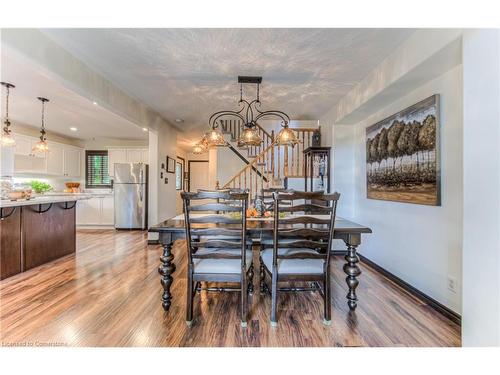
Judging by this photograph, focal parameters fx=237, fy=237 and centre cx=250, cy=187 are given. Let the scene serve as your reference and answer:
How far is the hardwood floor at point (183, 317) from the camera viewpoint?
5.54 feet

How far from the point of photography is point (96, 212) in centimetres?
620

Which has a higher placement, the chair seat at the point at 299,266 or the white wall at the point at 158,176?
the white wall at the point at 158,176

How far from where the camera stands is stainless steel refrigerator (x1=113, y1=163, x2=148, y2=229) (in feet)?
18.9

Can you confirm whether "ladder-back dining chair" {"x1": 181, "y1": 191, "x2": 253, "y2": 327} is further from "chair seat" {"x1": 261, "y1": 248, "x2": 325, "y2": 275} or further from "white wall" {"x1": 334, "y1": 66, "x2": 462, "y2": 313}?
"white wall" {"x1": 334, "y1": 66, "x2": 462, "y2": 313}

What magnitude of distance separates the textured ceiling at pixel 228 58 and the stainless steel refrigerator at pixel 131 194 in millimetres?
2709

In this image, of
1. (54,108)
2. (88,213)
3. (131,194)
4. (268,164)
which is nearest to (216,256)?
(268,164)

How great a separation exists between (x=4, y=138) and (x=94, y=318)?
123 inches

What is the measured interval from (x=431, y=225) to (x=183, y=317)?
2.39m

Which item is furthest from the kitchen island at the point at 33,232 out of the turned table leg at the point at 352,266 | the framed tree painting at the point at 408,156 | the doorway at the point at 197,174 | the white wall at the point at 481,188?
the doorway at the point at 197,174

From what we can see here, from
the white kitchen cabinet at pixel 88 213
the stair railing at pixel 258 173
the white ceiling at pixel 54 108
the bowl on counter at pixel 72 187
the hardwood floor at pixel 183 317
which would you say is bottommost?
the hardwood floor at pixel 183 317

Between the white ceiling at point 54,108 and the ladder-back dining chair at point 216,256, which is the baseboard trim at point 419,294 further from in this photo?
the white ceiling at point 54,108

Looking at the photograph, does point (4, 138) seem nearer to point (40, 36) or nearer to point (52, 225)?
point (52, 225)

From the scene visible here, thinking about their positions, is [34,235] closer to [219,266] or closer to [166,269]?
[166,269]
